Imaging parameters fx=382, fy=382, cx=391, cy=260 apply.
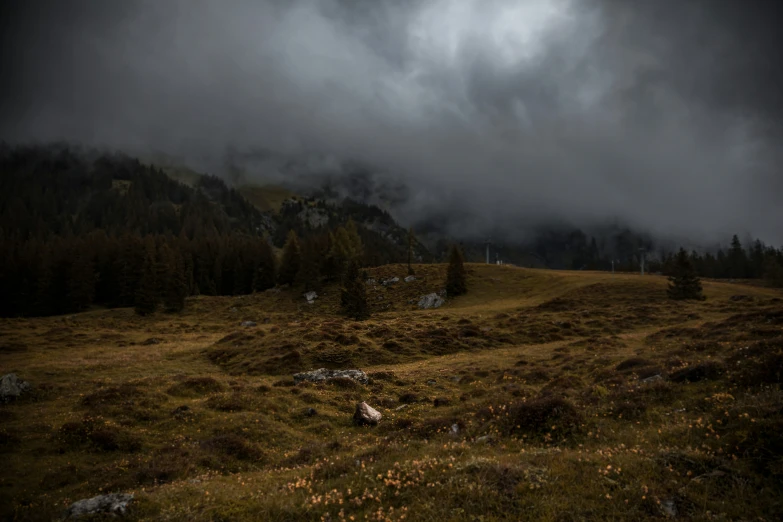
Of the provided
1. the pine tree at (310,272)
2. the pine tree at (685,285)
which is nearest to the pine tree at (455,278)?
the pine tree at (310,272)

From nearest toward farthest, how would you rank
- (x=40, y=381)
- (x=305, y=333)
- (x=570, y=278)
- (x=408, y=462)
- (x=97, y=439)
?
(x=408, y=462), (x=97, y=439), (x=40, y=381), (x=305, y=333), (x=570, y=278)

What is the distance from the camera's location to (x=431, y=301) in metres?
86.9

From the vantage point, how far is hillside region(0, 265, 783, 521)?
9172mm

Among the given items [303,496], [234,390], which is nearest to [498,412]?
[303,496]

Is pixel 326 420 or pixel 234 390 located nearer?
pixel 326 420

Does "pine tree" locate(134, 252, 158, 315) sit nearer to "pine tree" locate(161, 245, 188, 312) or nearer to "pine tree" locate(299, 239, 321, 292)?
"pine tree" locate(161, 245, 188, 312)

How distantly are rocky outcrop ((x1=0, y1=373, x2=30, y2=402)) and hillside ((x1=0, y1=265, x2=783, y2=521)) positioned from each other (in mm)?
1044

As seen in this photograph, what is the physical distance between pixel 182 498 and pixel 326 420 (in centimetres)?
1103

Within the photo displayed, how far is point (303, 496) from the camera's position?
10.2 meters

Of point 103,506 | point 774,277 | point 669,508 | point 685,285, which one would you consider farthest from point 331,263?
point 774,277

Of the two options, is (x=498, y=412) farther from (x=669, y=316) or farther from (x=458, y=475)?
(x=669, y=316)

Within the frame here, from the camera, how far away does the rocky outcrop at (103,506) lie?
984 cm

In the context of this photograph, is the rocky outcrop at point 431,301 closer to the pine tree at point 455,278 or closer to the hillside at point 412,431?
the pine tree at point 455,278

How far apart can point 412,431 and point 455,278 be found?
76.7 meters
